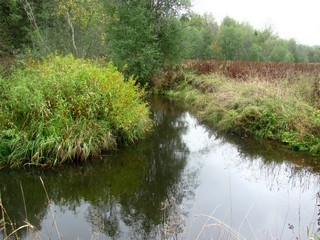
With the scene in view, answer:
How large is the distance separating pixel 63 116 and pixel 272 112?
555cm

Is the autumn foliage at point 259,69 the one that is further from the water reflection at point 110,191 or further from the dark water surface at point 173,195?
the water reflection at point 110,191

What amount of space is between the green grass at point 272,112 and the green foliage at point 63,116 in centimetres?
319

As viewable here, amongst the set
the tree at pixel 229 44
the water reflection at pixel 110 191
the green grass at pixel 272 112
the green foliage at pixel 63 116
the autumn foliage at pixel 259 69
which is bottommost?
the water reflection at pixel 110 191

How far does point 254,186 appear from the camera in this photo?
5.59m

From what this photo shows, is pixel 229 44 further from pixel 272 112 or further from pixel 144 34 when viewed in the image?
pixel 272 112

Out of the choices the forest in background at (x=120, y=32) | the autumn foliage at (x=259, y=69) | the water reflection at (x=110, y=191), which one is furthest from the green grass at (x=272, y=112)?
the forest in background at (x=120, y=32)

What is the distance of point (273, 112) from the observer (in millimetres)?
8430

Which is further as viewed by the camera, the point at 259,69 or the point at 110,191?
the point at 259,69

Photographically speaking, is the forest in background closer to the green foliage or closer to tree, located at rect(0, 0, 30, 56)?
tree, located at rect(0, 0, 30, 56)

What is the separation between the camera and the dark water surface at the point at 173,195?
415cm

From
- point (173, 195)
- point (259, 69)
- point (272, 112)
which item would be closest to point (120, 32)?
point (259, 69)

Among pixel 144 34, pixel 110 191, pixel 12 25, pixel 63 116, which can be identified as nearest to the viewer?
pixel 110 191

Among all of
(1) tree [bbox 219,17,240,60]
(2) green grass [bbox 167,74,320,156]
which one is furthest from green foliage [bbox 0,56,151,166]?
Answer: (1) tree [bbox 219,17,240,60]

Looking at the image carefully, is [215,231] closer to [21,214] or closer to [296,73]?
[21,214]
